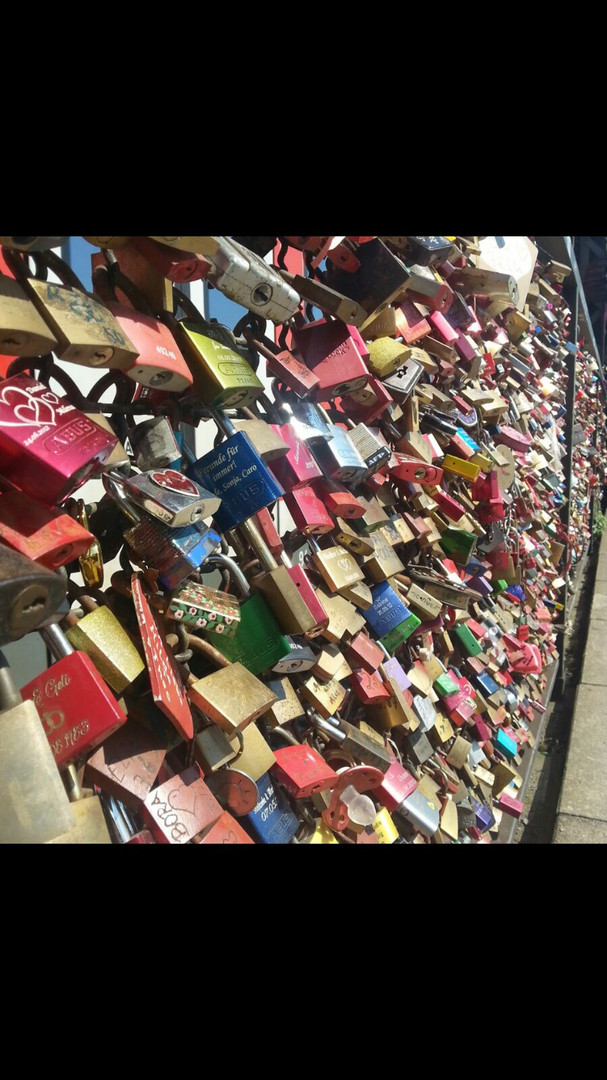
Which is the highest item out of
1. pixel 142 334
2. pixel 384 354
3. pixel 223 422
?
pixel 142 334

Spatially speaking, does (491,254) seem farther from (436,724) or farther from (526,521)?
(436,724)

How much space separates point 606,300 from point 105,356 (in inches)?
454

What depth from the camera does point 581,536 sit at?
24.1 ft

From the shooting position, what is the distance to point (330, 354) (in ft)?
5.47

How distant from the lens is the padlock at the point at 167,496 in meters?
0.98

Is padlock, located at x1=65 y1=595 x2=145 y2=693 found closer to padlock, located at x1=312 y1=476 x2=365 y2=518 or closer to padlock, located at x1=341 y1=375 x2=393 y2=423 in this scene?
padlock, located at x1=312 y1=476 x2=365 y2=518

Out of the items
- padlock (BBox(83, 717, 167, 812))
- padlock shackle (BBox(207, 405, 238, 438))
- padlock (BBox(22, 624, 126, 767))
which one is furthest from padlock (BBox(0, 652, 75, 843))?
padlock shackle (BBox(207, 405, 238, 438))

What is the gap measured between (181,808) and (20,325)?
706mm

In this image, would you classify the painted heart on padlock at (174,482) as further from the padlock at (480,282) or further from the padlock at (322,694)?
the padlock at (480,282)

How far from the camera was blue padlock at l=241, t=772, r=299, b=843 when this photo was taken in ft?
4.21

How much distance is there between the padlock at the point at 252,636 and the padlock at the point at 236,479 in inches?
3.4

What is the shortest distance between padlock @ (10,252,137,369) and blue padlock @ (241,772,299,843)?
0.79 meters

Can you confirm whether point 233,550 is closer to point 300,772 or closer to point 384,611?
point 300,772

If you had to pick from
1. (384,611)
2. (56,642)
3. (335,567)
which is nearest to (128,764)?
(56,642)
